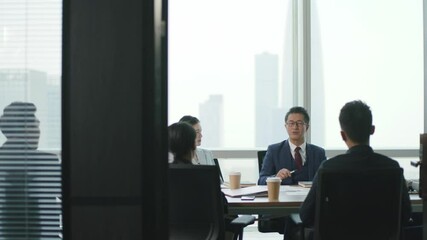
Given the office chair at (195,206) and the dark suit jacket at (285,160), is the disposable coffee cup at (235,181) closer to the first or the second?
the dark suit jacket at (285,160)

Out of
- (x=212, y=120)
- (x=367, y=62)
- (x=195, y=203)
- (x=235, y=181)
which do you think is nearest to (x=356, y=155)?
(x=195, y=203)

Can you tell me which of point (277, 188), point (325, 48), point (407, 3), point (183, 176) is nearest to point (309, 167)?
point (277, 188)

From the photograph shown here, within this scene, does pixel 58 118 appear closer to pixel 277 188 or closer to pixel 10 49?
pixel 10 49

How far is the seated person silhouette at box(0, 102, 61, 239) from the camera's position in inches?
61.4

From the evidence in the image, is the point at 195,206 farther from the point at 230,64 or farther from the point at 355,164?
the point at 230,64

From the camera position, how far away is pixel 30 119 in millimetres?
1578

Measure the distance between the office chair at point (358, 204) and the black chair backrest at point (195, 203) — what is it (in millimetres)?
501

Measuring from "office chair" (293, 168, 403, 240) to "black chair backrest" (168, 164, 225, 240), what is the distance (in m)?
0.50

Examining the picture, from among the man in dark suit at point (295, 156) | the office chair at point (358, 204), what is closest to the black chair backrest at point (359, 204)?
the office chair at point (358, 204)

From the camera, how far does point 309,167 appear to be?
158 inches

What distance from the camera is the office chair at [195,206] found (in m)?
2.60

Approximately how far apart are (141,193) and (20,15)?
65cm

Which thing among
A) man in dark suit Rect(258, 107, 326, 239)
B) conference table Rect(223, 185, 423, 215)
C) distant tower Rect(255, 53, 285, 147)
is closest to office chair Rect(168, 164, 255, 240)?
conference table Rect(223, 185, 423, 215)

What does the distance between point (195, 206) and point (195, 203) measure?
0.02m
